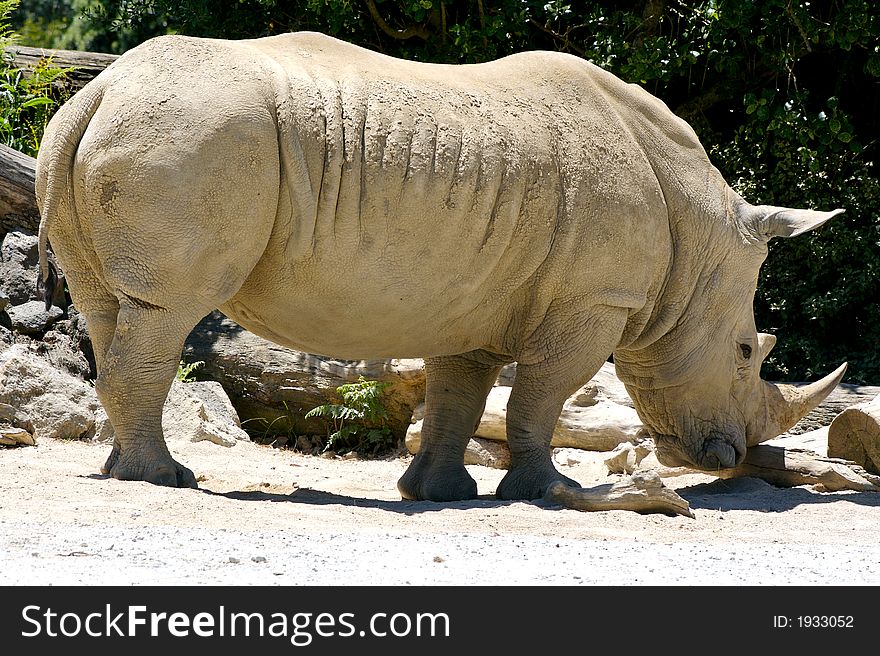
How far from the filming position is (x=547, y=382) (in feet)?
21.8

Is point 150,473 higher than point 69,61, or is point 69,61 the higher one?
point 69,61

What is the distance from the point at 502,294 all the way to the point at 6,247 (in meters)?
4.28

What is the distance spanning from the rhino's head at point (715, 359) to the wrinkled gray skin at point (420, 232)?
13 millimetres

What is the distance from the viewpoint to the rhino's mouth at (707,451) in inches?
289

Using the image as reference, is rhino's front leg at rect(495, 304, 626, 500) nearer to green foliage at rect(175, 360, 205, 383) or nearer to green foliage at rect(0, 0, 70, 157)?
green foliage at rect(175, 360, 205, 383)

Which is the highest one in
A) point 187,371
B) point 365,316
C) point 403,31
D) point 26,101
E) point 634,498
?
point 403,31

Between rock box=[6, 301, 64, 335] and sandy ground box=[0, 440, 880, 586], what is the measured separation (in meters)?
A: 1.75

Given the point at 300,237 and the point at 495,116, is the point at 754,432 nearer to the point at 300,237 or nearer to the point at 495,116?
the point at 495,116

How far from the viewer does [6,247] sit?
A: 9.01 metres

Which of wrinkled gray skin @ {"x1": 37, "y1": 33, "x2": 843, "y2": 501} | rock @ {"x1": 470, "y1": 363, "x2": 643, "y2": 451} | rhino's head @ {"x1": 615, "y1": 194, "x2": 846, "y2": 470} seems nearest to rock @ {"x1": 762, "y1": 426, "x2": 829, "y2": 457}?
rhino's head @ {"x1": 615, "y1": 194, "x2": 846, "y2": 470}

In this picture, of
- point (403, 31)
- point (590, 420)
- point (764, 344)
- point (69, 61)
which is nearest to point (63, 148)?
point (764, 344)

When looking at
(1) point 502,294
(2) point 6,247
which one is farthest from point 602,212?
(2) point 6,247

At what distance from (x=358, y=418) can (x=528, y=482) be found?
288cm

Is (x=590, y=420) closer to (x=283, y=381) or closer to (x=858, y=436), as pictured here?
(x=858, y=436)
